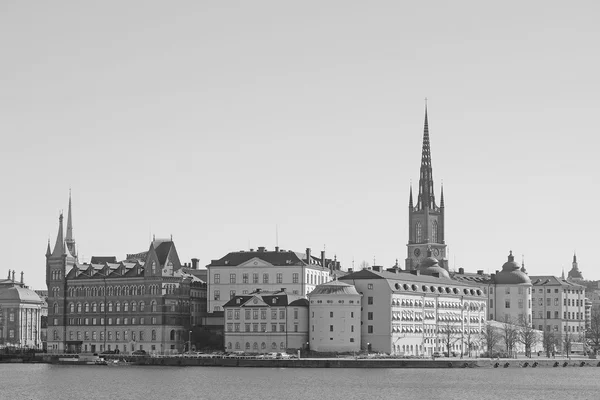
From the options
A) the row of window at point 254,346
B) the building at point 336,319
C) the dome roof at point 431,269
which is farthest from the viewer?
the dome roof at point 431,269

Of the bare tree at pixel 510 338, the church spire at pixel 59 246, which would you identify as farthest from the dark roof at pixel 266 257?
the bare tree at pixel 510 338

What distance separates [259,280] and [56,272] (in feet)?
90.0

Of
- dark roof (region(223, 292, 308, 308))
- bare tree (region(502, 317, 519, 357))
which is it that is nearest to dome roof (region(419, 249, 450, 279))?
bare tree (region(502, 317, 519, 357))

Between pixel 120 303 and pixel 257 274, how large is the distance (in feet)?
56.5

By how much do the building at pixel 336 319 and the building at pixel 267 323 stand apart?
230 centimetres

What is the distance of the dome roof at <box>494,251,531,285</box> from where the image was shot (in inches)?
7756

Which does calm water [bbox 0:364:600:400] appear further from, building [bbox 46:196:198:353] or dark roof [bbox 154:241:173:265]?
dark roof [bbox 154:241:173:265]

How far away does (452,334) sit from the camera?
172m

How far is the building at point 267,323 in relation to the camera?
157 metres

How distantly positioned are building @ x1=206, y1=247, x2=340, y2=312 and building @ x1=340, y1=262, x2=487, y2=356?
389 inches

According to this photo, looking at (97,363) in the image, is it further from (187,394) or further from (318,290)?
(187,394)

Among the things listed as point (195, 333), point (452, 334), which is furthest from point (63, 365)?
point (452, 334)

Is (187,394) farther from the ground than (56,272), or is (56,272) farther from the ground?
(56,272)

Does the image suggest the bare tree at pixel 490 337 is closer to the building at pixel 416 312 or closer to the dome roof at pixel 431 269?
the building at pixel 416 312
